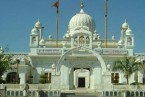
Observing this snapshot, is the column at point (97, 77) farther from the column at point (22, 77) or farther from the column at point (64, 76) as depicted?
the column at point (22, 77)

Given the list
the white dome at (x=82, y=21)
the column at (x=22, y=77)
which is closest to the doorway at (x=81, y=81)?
the column at (x=22, y=77)

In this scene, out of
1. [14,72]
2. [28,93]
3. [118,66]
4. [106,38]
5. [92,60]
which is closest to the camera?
[28,93]

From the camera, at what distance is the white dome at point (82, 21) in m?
63.1

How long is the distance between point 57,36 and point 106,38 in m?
7.60

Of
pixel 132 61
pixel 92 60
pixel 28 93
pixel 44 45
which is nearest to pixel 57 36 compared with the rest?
pixel 44 45

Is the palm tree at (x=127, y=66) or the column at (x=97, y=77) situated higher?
the palm tree at (x=127, y=66)

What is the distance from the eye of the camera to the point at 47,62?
53.7 meters

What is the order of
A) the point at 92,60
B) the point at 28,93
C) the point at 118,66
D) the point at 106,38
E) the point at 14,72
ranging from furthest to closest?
the point at 106,38, the point at 14,72, the point at 92,60, the point at 118,66, the point at 28,93

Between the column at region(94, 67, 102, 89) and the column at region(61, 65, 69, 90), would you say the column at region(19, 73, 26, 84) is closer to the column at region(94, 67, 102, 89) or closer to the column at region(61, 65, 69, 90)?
the column at region(61, 65, 69, 90)

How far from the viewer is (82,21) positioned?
207 ft

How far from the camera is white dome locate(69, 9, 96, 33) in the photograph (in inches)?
2483

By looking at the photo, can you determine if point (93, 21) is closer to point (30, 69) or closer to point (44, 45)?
point (44, 45)

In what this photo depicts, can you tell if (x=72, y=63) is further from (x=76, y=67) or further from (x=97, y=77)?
(x=97, y=77)

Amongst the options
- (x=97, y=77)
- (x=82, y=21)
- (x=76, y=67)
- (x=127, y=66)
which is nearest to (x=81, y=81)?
(x=76, y=67)
